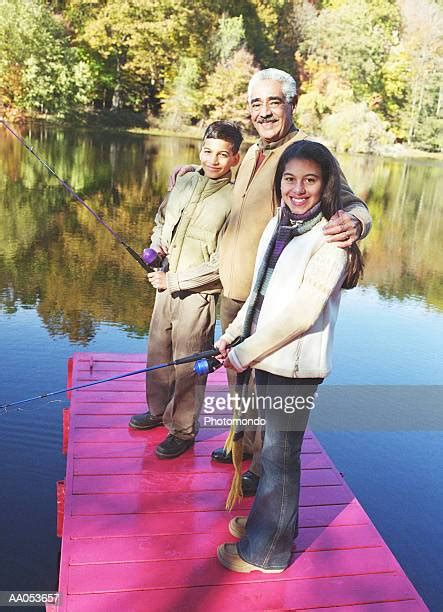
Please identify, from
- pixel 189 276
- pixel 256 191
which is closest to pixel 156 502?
pixel 189 276

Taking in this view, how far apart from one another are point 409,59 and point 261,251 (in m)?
36.1

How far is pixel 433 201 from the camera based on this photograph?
54.8 ft

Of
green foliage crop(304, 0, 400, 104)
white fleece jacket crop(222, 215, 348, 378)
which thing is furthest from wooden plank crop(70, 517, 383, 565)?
green foliage crop(304, 0, 400, 104)

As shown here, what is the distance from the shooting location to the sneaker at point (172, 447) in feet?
8.79

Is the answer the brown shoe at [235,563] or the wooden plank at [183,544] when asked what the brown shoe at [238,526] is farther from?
the brown shoe at [235,563]

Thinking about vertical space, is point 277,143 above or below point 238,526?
above

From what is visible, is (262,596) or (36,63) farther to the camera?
(36,63)

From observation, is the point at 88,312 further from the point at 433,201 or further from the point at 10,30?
the point at 10,30

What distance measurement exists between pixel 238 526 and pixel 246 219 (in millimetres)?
1130

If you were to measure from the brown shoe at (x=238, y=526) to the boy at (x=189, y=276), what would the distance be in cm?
54

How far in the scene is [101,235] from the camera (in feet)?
29.7

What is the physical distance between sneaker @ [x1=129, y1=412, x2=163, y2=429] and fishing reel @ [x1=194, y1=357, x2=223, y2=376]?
34.7 inches

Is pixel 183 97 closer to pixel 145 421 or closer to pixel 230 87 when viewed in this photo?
pixel 230 87

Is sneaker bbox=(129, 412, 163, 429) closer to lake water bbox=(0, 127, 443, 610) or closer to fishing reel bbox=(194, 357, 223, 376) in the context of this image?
lake water bbox=(0, 127, 443, 610)
